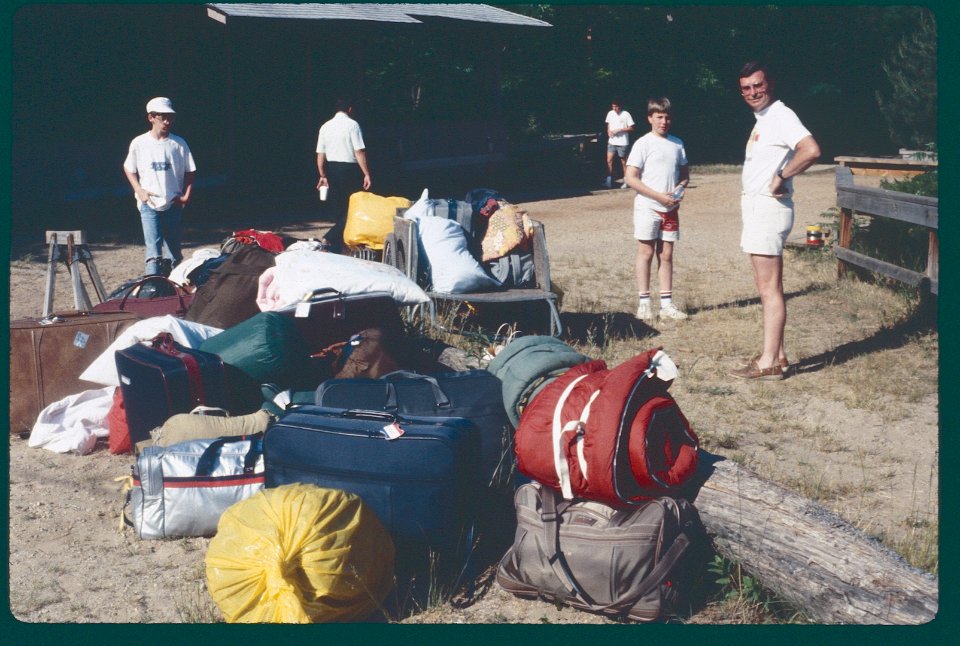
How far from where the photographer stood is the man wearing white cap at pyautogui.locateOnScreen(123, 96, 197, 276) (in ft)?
26.0

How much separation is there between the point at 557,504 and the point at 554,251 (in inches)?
327

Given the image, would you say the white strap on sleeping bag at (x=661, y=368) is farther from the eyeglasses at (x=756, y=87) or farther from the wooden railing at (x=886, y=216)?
the wooden railing at (x=886, y=216)

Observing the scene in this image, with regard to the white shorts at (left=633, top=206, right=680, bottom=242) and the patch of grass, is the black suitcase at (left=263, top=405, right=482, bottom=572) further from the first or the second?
the white shorts at (left=633, top=206, right=680, bottom=242)

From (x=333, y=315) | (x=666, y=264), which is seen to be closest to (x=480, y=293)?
(x=333, y=315)

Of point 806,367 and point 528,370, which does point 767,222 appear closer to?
point 806,367

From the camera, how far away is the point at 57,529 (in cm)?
438

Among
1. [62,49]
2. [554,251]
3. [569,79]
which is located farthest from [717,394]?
[569,79]

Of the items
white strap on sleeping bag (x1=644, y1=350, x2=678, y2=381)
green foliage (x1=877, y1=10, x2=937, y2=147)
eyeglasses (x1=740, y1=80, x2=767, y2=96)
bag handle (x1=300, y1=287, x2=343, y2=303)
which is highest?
green foliage (x1=877, y1=10, x2=937, y2=147)

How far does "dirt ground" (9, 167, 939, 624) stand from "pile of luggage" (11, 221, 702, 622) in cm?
20

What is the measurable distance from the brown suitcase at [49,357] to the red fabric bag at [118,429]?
50cm

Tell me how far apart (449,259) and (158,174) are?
8.46ft

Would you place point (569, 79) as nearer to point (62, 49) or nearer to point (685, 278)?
point (62, 49)

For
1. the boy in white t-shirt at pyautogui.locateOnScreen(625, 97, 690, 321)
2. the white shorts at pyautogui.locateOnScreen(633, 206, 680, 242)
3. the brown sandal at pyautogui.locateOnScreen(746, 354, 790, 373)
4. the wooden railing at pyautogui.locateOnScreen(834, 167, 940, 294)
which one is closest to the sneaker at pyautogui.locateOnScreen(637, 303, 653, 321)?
the boy in white t-shirt at pyautogui.locateOnScreen(625, 97, 690, 321)

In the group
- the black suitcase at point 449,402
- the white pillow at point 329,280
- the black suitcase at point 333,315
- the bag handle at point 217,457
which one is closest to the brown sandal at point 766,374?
the white pillow at point 329,280
